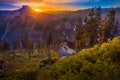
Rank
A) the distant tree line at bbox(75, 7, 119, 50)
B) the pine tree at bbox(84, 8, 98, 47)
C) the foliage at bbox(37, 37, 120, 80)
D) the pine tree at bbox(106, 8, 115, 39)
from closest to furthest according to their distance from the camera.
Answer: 1. the foliage at bbox(37, 37, 120, 80)
2. the pine tree at bbox(106, 8, 115, 39)
3. the distant tree line at bbox(75, 7, 119, 50)
4. the pine tree at bbox(84, 8, 98, 47)

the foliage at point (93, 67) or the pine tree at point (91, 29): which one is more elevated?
the pine tree at point (91, 29)

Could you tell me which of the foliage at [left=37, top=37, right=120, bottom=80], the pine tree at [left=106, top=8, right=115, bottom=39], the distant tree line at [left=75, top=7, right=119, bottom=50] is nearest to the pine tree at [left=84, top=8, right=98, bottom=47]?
the distant tree line at [left=75, top=7, right=119, bottom=50]

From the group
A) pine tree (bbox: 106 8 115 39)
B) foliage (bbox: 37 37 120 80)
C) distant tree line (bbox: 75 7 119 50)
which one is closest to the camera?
foliage (bbox: 37 37 120 80)

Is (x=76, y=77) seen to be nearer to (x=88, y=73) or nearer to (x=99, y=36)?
(x=88, y=73)

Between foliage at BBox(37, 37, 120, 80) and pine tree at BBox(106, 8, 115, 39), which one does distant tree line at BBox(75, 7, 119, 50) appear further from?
foliage at BBox(37, 37, 120, 80)

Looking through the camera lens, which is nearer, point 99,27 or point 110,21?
point 110,21

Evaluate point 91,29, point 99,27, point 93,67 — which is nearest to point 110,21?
point 99,27

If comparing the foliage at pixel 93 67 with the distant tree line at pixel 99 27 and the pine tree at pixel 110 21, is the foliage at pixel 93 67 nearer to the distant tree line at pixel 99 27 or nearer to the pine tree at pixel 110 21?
the distant tree line at pixel 99 27

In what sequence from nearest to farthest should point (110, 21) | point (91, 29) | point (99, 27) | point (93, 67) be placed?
point (93, 67) < point (110, 21) < point (99, 27) < point (91, 29)

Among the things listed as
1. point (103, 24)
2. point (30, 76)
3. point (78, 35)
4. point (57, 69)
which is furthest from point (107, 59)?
point (78, 35)

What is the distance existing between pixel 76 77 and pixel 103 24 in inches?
1648

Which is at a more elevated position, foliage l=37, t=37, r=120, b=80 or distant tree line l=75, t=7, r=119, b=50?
distant tree line l=75, t=7, r=119, b=50

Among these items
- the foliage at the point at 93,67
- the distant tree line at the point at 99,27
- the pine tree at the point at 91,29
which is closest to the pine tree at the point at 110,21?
Result: the distant tree line at the point at 99,27

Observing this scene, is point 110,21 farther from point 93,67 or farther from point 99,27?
point 93,67
